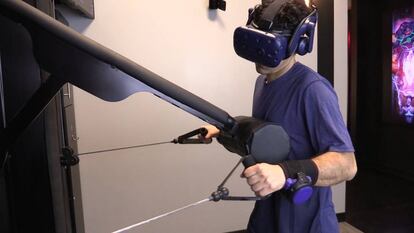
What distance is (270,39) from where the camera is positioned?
98 cm

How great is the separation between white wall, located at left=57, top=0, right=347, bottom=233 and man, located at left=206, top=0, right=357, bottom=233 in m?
1.33

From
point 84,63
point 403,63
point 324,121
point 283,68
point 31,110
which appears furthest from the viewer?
point 403,63

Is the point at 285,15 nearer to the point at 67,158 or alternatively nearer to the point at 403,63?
the point at 67,158

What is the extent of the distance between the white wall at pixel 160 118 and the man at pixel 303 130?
1.33 m

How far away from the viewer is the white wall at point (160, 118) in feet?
7.89

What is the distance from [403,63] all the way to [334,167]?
3.68 m

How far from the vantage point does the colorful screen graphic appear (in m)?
3.88

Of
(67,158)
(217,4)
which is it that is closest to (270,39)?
(67,158)

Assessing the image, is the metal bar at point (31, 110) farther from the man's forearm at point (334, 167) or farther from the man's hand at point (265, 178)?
the man's forearm at point (334, 167)

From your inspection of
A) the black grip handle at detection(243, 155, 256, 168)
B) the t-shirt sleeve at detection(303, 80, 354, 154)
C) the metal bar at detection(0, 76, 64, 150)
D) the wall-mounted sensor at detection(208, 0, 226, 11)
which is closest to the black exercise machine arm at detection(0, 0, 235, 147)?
the metal bar at detection(0, 76, 64, 150)

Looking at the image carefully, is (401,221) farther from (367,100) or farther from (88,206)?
(88,206)

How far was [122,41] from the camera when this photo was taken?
7.86ft

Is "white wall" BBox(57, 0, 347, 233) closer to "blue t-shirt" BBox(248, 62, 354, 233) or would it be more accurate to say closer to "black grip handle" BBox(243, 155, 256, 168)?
"blue t-shirt" BBox(248, 62, 354, 233)

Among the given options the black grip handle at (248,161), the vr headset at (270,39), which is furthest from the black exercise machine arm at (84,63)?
the vr headset at (270,39)
